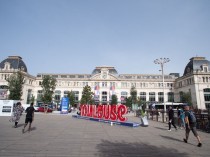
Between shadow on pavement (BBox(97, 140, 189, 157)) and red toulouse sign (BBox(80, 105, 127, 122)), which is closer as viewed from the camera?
shadow on pavement (BBox(97, 140, 189, 157))

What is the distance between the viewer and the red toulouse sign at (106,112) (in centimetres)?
1704

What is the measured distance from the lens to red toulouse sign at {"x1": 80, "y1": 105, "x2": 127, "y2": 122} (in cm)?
1704

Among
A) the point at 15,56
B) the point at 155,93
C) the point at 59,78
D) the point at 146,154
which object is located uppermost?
the point at 15,56

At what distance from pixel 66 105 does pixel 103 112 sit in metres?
22.3

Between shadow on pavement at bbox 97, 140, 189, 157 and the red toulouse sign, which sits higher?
the red toulouse sign

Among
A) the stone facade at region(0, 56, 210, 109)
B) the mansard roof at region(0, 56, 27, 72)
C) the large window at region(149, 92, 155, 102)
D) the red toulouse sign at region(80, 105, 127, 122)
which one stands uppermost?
the mansard roof at region(0, 56, 27, 72)

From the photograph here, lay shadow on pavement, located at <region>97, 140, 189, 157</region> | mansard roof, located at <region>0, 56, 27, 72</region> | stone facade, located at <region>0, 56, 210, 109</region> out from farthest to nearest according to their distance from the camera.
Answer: stone facade, located at <region>0, 56, 210, 109</region>
mansard roof, located at <region>0, 56, 27, 72</region>
shadow on pavement, located at <region>97, 140, 189, 157</region>

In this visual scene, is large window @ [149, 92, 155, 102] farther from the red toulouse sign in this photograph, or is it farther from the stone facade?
the red toulouse sign

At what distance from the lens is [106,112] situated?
19484 mm

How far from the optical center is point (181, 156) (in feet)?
21.1

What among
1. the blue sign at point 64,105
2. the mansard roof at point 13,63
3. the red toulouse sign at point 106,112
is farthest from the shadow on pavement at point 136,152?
the mansard roof at point 13,63

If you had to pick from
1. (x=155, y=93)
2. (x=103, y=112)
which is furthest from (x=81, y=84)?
(x=103, y=112)

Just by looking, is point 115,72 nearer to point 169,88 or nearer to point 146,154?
point 169,88

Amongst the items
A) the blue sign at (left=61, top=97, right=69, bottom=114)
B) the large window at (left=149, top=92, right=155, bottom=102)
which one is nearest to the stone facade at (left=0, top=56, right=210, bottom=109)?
the large window at (left=149, top=92, right=155, bottom=102)
